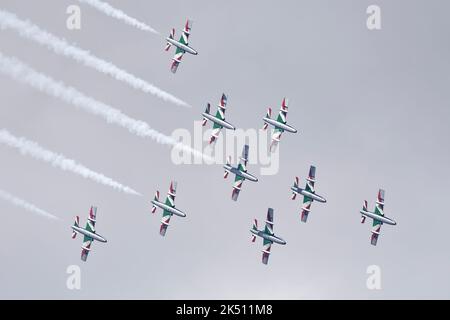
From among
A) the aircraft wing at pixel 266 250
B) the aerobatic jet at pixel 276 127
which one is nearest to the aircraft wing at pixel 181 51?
the aerobatic jet at pixel 276 127

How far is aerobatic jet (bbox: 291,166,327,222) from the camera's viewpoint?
147000 millimetres

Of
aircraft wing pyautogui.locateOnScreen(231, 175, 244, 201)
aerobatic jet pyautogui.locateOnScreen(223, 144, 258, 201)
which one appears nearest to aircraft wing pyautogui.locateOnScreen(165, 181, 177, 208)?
aerobatic jet pyautogui.locateOnScreen(223, 144, 258, 201)

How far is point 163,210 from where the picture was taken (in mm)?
144500

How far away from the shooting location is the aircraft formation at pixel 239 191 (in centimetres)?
14150

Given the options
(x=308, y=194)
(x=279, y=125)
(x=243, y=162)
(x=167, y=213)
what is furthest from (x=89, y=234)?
(x=308, y=194)

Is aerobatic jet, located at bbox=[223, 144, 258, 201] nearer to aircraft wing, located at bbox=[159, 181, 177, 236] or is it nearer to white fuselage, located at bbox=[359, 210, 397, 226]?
aircraft wing, located at bbox=[159, 181, 177, 236]

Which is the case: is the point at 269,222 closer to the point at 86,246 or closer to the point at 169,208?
the point at 169,208

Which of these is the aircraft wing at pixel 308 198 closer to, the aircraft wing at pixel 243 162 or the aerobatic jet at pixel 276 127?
the aerobatic jet at pixel 276 127

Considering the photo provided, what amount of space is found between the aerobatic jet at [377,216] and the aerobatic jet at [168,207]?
2258 centimetres

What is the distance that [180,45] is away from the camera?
458 ft
